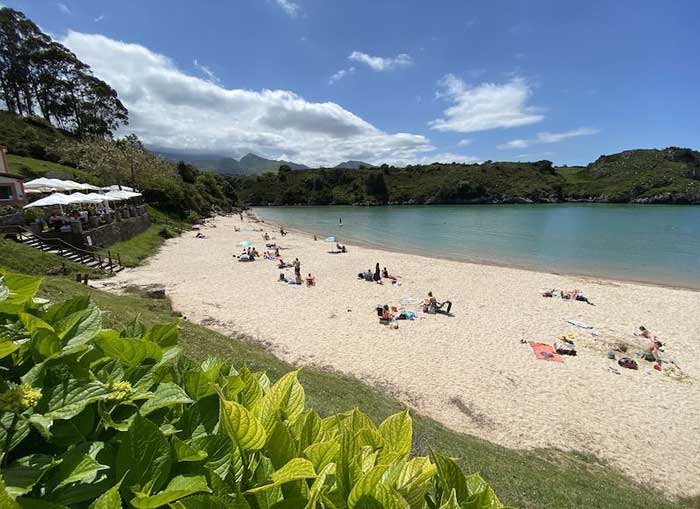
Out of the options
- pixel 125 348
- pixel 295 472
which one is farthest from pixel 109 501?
pixel 125 348

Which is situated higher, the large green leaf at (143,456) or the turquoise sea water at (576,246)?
the large green leaf at (143,456)

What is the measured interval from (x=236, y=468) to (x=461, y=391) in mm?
10868

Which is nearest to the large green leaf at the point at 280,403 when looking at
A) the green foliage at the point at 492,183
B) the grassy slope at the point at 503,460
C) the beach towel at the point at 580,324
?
the grassy slope at the point at 503,460

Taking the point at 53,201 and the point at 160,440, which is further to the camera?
the point at 53,201

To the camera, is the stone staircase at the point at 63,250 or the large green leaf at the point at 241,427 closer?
the large green leaf at the point at 241,427

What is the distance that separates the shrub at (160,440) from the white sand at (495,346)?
730 cm

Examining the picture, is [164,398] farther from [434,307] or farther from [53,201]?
[53,201]

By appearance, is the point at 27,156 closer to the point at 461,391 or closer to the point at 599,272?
the point at 461,391

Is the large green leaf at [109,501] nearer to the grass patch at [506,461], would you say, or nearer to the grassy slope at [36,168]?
the grass patch at [506,461]

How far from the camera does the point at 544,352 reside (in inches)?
523

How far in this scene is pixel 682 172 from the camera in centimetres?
12875

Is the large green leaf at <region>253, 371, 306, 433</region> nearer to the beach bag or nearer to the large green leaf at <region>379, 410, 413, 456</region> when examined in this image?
the large green leaf at <region>379, 410, 413, 456</region>

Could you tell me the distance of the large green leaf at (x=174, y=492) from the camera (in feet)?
2.61

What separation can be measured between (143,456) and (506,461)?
303 inches
